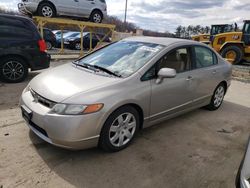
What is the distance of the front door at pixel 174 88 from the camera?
129 inches

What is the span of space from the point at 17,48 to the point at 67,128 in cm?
426

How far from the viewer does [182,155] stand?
307 centimetres

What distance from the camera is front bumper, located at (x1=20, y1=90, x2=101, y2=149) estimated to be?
246 centimetres

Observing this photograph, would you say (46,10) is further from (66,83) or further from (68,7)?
(66,83)

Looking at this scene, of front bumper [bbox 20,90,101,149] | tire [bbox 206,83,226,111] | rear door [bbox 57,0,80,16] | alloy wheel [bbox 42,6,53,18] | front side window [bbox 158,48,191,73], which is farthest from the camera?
rear door [bbox 57,0,80,16]

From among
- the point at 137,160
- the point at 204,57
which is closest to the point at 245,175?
the point at 137,160

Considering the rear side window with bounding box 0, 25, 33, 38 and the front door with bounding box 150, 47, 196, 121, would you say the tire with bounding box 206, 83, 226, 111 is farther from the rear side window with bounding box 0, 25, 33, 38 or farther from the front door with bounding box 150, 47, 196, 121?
the rear side window with bounding box 0, 25, 33, 38

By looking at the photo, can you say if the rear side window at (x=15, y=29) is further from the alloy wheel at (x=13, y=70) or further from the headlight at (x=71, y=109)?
the headlight at (x=71, y=109)

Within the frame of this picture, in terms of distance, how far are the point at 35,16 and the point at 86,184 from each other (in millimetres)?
9071

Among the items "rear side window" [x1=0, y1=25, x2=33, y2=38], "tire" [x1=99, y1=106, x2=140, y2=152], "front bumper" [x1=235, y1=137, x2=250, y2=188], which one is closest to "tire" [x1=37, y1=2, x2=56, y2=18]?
"rear side window" [x1=0, y1=25, x2=33, y2=38]

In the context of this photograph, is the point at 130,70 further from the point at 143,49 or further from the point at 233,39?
the point at 233,39

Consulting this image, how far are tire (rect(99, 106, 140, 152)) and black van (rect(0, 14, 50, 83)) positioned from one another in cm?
418

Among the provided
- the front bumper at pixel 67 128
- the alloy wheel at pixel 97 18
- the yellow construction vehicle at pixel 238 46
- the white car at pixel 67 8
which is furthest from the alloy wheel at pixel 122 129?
the yellow construction vehicle at pixel 238 46

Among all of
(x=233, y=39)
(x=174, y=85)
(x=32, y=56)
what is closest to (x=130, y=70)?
(x=174, y=85)
